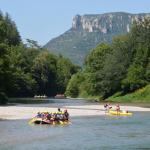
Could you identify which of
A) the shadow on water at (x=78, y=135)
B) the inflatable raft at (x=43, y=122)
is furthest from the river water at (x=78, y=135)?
the inflatable raft at (x=43, y=122)

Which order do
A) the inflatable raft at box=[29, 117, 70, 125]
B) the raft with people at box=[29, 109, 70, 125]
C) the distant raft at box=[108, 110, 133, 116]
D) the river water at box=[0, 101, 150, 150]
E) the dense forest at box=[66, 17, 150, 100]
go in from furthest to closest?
the dense forest at box=[66, 17, 150, 100] < the distant raft at box=[108, 110, 133, 116] < the raft with people at box=[29, 109, 70, 125] < the inflatable raft at box=[29, 117, 70, 125] < the river water at box=[0, 101, 150, 150]

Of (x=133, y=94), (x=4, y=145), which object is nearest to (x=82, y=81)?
(x=133, y=94)

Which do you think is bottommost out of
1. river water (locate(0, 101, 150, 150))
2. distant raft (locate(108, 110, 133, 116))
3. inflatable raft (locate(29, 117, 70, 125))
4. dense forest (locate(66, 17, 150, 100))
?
river water (locate(0, 101, 150, 150))

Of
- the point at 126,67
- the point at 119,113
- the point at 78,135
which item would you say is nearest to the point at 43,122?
the point at 78,135

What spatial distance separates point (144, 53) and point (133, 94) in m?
13.4

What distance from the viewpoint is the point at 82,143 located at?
4869cm

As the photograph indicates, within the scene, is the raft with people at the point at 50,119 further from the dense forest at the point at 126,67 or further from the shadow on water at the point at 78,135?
the dense forest at the point at 126,67

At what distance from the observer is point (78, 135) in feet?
181

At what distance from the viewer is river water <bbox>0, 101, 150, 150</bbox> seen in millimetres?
46562

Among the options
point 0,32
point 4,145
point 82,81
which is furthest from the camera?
point 82,81

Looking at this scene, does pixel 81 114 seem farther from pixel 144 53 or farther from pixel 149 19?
pixel 149 19

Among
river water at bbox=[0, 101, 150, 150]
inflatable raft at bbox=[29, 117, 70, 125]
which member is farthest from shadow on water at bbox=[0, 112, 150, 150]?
inflatable raft at bbox=[29, 117, 70, 125]

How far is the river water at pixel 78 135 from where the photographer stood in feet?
153

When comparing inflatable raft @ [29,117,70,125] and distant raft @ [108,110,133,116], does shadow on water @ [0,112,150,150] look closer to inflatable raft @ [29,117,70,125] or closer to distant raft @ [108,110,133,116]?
inflatable raft @ [29,117,70,125]
